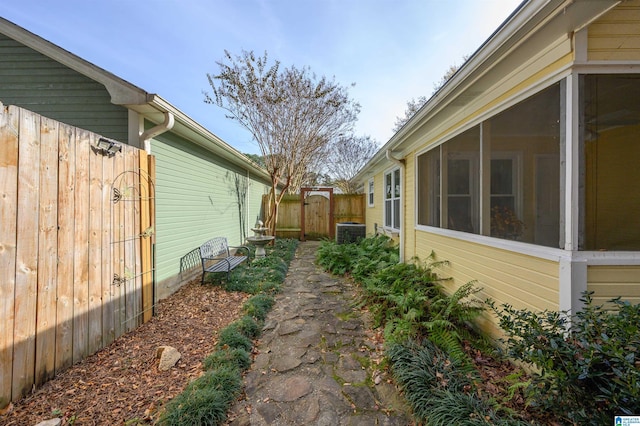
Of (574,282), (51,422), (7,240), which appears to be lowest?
(51,422)

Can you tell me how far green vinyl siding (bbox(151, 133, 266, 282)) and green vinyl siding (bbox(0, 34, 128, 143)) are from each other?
78 cm

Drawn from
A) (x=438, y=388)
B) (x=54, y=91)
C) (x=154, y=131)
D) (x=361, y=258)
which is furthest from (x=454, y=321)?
(x=54, y=91)

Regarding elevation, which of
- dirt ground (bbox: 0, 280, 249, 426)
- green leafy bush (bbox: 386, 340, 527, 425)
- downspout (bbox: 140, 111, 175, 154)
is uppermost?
downspout (bbox: 140, 111, 175, 154)

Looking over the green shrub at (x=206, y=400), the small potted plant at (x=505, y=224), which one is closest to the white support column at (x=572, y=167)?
Result: the small potted plant at (x=505, y=224)

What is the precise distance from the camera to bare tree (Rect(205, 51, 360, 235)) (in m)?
8.14

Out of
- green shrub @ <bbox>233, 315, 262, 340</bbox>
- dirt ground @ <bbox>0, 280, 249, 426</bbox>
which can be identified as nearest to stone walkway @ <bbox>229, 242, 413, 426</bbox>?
green shrub @ <bbox>233, 315, 262, 340</bbox>

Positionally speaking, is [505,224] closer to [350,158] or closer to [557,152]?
[557,152]

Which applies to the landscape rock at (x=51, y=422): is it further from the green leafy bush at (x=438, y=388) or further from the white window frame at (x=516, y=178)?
the white window frame at (x=516, y=178)

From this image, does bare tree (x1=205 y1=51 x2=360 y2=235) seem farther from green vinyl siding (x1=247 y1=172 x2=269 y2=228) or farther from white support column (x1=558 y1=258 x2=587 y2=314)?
white support column (x1=558 y1=258 x2=587 y2=314)

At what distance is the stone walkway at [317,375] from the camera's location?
1.99 meters

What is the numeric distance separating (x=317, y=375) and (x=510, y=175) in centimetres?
272

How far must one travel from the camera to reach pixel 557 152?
2.07 m

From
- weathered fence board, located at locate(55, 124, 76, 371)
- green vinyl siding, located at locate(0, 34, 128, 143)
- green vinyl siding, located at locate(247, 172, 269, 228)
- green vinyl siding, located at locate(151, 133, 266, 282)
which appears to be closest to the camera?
weathered fence board, located at locate(55, 124, 76, 371)

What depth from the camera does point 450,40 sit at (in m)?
6.13
